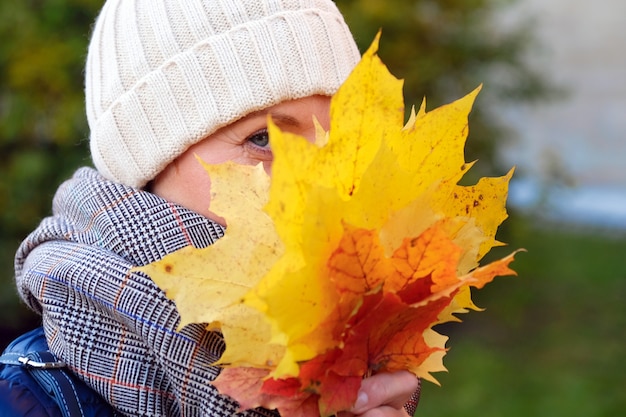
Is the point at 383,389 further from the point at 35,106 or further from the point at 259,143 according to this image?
the point at 35,106

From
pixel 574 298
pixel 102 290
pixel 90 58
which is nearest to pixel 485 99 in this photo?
pixel 574 298

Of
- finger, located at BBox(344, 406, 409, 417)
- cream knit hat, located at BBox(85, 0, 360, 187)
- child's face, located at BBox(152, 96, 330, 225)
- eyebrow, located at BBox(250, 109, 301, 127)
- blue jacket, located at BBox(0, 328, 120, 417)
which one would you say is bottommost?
blue jacket, located at BBox(0, 328, 120, 417)

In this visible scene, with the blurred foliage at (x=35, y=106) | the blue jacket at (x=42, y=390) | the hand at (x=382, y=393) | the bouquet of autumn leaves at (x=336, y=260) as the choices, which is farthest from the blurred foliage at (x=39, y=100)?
the hand at (x=382, y=393)

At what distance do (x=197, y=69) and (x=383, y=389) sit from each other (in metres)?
0.75

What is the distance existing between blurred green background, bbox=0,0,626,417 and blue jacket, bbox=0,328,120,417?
254 cm

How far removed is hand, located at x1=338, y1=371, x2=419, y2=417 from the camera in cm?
114

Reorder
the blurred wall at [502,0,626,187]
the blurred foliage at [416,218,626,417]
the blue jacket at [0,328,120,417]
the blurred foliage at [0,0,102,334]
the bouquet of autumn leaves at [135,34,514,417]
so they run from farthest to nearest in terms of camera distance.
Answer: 1. the blurred wall at [502,0,626,187]
2. the blurred foliage at [416,218,626,417]
3. the blurred foliage at [0,0,102,334]
4. the blue jacket at [0,328,120,417]
5. the bouquet of autumn leaves at [135,34,514,417]

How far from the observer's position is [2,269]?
4008 millimetres

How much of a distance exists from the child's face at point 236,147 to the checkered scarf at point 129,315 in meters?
0.05

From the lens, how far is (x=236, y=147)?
1492mm

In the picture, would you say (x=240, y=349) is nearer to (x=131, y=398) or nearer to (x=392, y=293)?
(x=392, y=293)

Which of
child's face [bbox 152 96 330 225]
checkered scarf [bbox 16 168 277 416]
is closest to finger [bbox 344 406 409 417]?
checkered scarf [bbox 16 168 277 416]

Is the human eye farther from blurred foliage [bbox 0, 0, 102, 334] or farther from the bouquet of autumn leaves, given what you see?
blurred foliage [bbox 0, 0, 102, 334]

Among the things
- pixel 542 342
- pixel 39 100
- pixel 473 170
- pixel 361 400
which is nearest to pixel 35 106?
pixel 39 100
